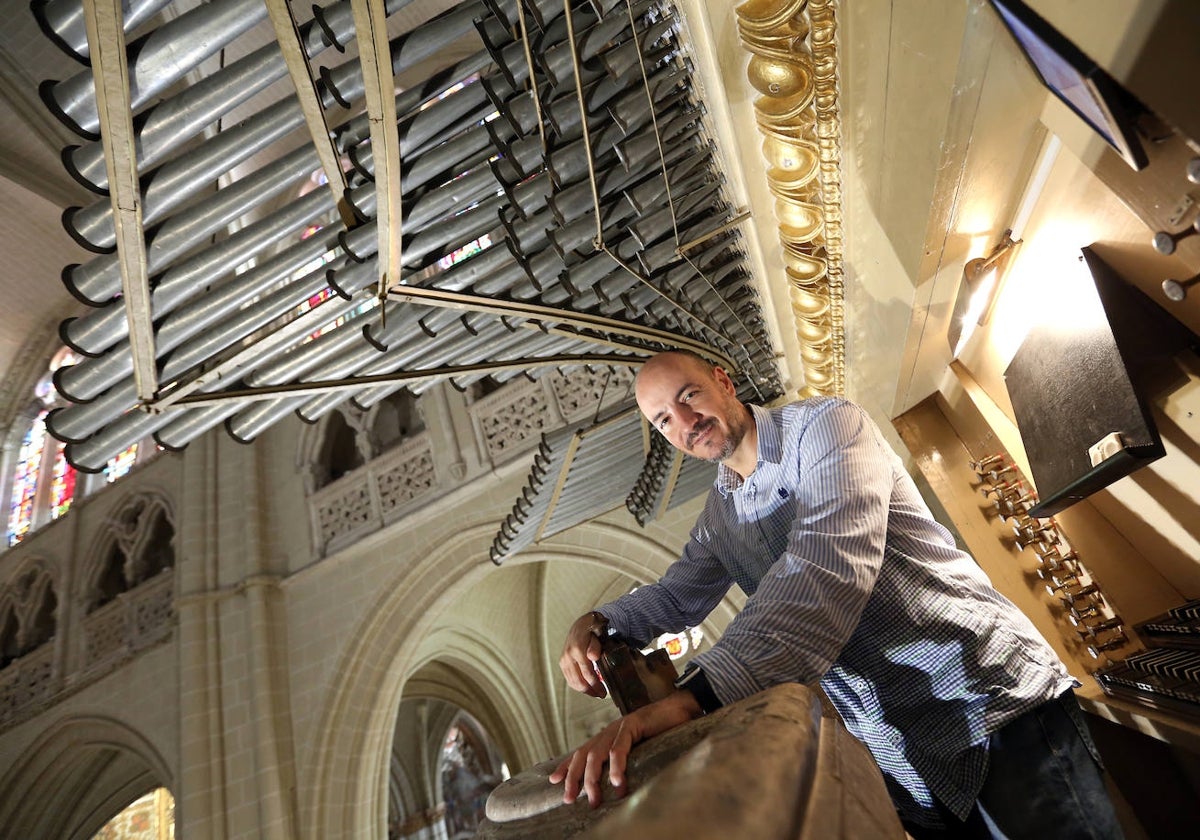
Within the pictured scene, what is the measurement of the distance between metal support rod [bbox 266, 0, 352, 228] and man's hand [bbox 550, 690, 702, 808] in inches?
61.9

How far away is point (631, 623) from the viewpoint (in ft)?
5.30

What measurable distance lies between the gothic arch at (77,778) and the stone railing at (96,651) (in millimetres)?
543

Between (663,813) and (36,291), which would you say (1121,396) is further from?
(36,291)

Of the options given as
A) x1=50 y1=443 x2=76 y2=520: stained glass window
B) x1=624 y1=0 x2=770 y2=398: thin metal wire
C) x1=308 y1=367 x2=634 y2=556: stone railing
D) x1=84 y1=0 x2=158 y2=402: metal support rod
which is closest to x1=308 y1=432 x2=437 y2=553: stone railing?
x1=308 y1=367 x2=634 y2=556: stone railing

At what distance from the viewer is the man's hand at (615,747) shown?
80 cm

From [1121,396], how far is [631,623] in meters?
1.20

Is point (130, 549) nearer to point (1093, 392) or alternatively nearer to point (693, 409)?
point (693, 409)

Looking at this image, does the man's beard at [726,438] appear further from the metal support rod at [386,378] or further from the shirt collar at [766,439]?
the metal support rod at [386,378]

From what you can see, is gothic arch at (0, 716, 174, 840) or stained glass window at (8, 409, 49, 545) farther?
stained glass window at (8, 409, 49, 545)

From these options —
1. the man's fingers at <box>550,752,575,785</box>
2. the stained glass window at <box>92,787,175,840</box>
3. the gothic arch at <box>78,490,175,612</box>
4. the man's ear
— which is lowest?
the man's fingers at <box>550,752,575,785</box>

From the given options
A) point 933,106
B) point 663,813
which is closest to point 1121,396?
point 933,106

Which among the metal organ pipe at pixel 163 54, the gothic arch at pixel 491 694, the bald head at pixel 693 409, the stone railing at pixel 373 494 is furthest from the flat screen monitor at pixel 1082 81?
the gothic arch at pixel 491 694

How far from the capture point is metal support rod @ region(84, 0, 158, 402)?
59.6 inches

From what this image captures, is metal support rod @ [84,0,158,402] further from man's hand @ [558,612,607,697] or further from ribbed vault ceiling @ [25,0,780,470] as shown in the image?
man's hand @ [558,612,607,697]
